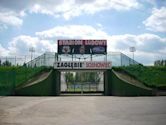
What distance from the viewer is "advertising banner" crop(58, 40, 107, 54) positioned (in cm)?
4828

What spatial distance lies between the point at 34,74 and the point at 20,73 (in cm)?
309

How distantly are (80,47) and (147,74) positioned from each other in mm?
10393

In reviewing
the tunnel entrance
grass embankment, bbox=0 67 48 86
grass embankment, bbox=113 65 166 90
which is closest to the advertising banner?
the tunnel entrance

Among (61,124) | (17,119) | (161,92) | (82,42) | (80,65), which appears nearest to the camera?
(61,124)

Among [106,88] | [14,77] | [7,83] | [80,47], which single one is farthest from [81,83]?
[7,83]

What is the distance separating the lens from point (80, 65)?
4328cm

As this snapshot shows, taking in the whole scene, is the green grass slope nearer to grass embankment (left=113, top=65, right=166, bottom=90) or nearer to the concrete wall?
the concrete wall

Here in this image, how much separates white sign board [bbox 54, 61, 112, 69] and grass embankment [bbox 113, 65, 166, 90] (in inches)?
75.6

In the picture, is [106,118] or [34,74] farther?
[34,74]

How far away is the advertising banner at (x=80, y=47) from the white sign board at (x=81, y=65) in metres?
4.99

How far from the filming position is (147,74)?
1809 inches

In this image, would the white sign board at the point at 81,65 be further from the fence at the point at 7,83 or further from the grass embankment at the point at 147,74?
the fence at the point at 7,83

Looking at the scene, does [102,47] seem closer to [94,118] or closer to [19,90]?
[19,90]

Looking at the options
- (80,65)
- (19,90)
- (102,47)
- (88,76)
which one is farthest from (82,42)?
(88,76)
